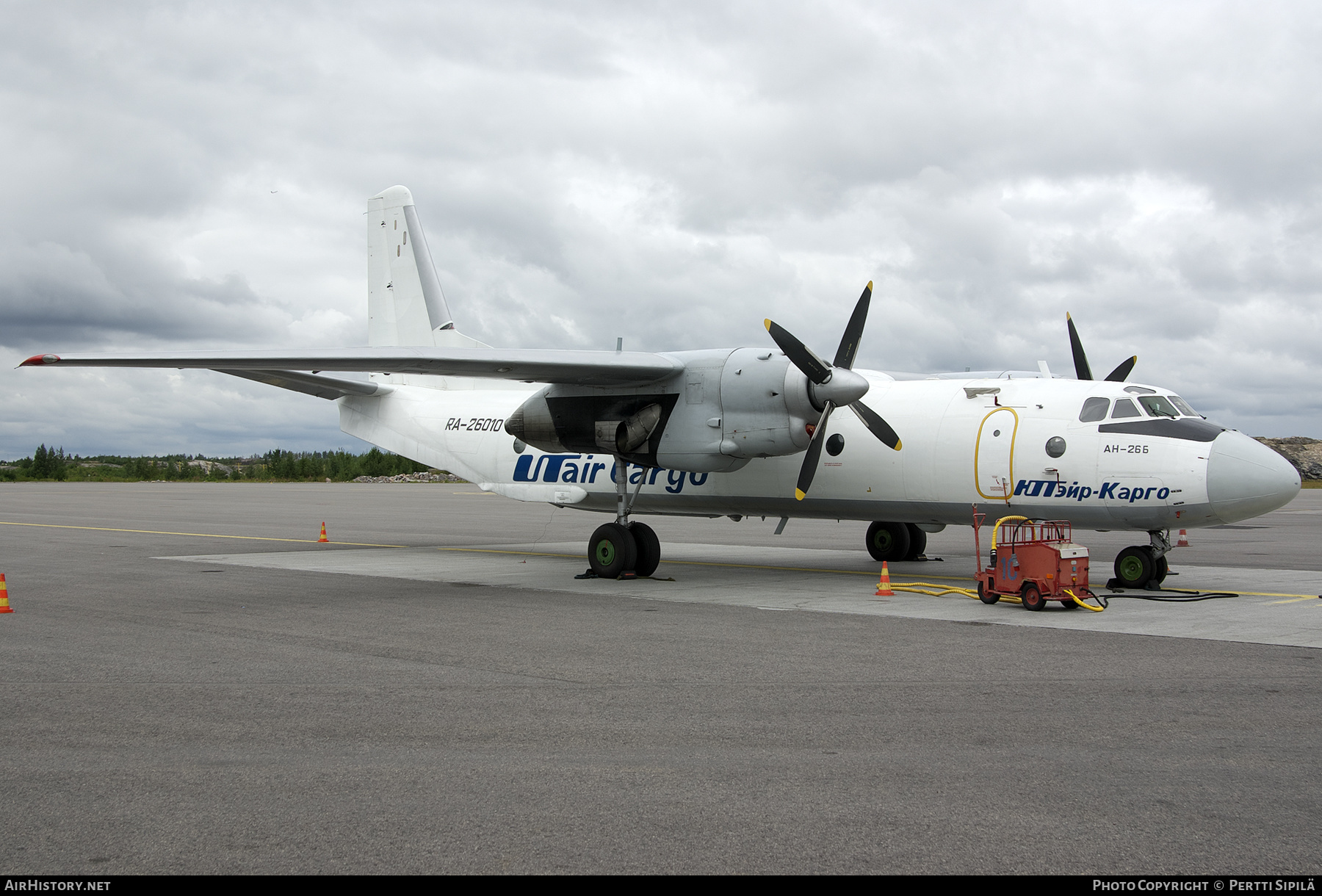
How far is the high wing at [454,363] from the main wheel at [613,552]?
8.31 feet

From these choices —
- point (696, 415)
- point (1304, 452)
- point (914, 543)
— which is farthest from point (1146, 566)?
point (1304, 452)

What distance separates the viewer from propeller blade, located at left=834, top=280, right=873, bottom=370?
1577 cm

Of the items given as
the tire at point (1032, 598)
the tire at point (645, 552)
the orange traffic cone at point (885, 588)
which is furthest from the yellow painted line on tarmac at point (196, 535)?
the tire at point (1032, 598)

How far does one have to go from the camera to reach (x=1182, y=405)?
1513cm

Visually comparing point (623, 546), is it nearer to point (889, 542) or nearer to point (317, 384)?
point (889, 542)

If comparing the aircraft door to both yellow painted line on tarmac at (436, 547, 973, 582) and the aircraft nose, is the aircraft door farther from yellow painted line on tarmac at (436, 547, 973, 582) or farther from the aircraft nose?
the aircraft nose

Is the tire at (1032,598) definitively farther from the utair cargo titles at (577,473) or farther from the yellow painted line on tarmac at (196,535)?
the yellow painted line on tarmac at (196,535)

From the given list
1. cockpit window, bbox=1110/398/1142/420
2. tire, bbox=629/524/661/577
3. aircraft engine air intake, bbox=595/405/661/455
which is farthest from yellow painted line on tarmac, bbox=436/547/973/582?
aircraft engine air intake, bbox=595/405/661/455

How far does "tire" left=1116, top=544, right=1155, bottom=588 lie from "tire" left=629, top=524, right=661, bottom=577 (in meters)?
7.26

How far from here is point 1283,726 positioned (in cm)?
693

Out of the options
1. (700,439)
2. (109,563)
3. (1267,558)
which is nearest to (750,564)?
(700,439)

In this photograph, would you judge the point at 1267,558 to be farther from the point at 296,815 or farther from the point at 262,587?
the point at 296,815

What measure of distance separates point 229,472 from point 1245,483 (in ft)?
307
